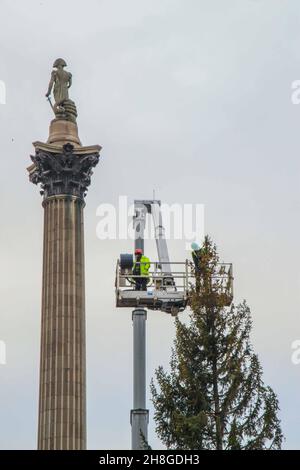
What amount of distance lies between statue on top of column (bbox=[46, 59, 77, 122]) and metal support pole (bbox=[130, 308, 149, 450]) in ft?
73.8

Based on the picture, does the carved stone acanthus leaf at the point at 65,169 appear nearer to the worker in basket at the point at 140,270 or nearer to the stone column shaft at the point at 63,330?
the stone column shaft at the point at 63,330

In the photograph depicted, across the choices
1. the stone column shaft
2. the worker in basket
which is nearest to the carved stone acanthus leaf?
the stone column shaft

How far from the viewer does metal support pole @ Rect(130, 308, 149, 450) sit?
4188 centimetres

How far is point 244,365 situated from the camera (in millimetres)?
39812

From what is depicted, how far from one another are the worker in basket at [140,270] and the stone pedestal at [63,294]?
14.3 metres

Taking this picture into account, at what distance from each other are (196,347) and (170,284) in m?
5.65

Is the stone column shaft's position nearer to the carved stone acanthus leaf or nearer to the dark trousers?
the carved stone acanthus leaf

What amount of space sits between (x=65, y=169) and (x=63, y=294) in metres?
5.88

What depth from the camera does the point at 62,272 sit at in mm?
60281

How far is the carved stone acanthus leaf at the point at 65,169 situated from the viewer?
6200 centimetres

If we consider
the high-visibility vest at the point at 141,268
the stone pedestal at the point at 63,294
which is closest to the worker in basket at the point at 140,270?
the high-visibility vest at the point at 141,268
